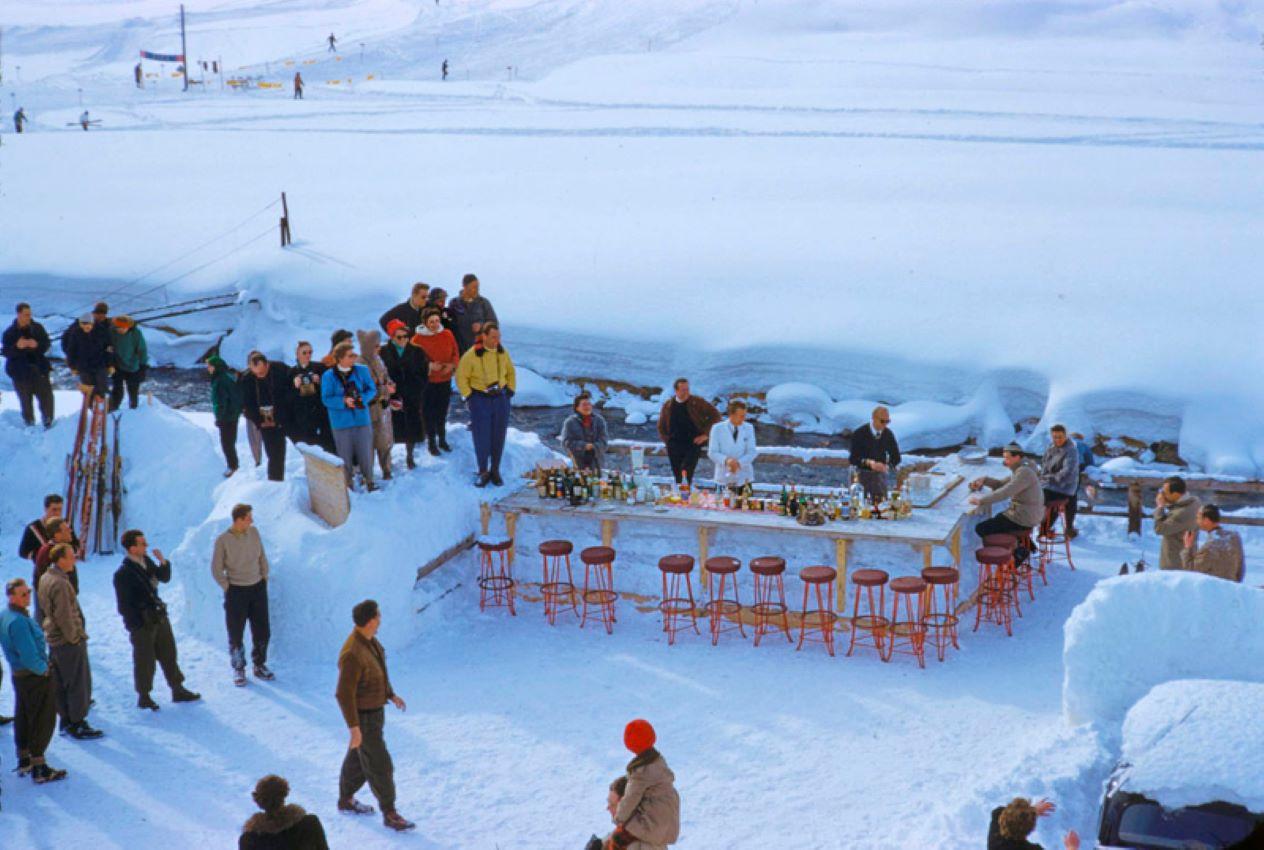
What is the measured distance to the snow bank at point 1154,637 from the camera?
24.8 ft

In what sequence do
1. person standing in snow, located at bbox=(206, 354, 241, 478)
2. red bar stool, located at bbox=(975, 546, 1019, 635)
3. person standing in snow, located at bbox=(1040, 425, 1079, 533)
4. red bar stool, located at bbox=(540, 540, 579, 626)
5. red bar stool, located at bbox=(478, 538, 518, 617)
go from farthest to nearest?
person standing in snow, located at bbox=(206, 354, 241, 478) → person standing in snow, located at bbox=(1040, 425, 1079, 533) → red bar stool, located at bbox=(478, 538, 518, 617) → red bar stool, located at bbox=(540, 540, 579, 626) → red bar stool, located at bbox=(975, 546, 1019, 635)

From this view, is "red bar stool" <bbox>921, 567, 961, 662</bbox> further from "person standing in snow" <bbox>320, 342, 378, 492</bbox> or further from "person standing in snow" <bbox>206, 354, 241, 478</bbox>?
"person standing in snow" <bbox>206, 354, 241, 478</bbox>

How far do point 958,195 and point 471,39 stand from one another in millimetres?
34110

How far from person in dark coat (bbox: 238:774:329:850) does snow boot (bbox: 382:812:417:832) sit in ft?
5.82

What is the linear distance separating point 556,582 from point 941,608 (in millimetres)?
3051

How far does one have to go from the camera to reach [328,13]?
74062 mm

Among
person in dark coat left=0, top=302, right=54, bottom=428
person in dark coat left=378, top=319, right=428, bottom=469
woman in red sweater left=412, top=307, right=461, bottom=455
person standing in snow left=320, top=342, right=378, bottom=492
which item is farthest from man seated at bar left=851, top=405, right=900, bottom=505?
person in dark coat left=0, top=302, right=54, bottom=428

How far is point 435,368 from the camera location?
1218 cm

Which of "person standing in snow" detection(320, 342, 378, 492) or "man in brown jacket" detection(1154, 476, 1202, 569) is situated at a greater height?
"person standing in snow" detection(320, 342, 378, 492)

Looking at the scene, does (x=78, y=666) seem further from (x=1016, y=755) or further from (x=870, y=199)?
(x=870, y=199)

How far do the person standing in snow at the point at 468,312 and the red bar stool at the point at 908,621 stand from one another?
4.72 m

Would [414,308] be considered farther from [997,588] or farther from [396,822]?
[396,822]

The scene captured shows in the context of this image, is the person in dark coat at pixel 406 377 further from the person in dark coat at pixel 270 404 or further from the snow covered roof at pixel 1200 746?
the snow covered roof at pixel 1200 746

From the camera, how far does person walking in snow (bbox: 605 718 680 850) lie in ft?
20.4
